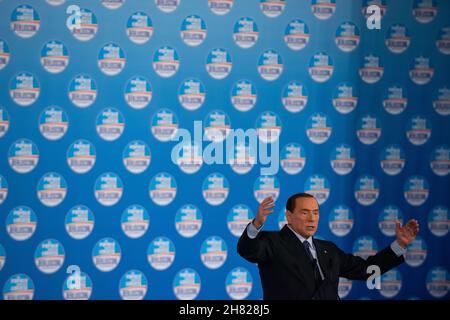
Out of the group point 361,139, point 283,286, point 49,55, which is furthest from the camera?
point 361,139

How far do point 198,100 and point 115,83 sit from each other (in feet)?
1.81

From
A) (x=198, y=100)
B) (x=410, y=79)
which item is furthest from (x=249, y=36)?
(x=410, y=79)

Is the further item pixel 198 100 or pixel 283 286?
pixel 198 100

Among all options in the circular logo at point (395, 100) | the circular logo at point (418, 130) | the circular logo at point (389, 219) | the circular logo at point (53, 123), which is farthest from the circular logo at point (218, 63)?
the circular logo at point (389, 219)

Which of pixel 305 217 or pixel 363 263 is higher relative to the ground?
pixel 305 217

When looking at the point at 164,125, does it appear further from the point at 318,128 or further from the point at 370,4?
the point at 370,4

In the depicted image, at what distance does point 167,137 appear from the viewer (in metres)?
4.05

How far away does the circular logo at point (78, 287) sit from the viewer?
156 inches

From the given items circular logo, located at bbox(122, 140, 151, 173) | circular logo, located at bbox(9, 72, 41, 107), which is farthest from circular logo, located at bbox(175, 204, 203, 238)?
circular logo, located at bbox(9, 72, 41, 107)

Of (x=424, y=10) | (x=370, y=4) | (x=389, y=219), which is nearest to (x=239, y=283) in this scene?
(x=389, y=219)

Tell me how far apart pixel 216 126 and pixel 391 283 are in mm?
1635

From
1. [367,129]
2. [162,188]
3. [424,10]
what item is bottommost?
[162,188]

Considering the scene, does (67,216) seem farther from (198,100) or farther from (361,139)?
(361,139)

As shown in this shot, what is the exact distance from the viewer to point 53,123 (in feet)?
12.9
